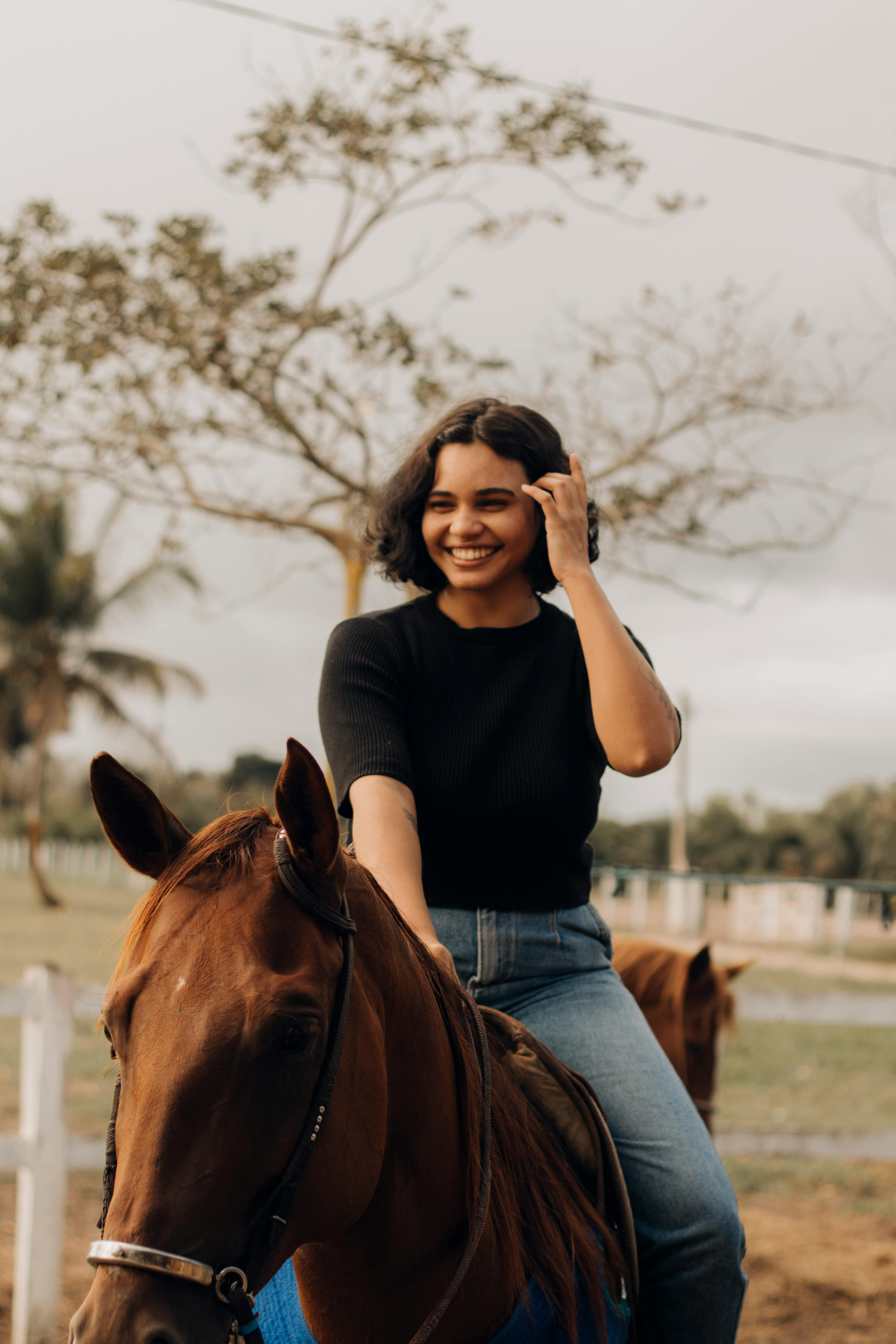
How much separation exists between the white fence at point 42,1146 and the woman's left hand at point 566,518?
3208 millimetres

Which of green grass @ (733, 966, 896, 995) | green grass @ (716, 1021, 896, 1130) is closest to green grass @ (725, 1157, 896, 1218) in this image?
green grass @ (716, 1021, 896, 1130)

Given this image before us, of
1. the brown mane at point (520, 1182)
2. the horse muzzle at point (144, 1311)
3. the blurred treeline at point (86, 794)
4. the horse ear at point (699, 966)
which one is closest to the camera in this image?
the horse muzzle at point (144, 1311)

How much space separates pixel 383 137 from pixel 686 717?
25.9 metres

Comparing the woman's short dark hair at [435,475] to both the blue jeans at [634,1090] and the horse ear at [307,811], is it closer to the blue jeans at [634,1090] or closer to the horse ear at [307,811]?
the blue jeans at [634,1090]

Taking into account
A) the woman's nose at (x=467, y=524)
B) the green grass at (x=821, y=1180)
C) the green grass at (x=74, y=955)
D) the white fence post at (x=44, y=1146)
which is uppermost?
the woman's nose at (x=467, y=524)

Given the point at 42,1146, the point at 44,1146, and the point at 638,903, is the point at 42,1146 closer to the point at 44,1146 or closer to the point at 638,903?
the point at 44,1146

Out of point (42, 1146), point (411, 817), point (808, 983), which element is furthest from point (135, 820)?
point (808, 983)

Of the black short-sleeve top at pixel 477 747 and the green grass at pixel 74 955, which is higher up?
the black short-sleeve top at pixel 477 747

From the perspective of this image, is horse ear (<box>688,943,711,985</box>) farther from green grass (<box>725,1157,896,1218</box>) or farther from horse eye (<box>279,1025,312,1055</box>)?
horse eye (<box>279,1025,312,1055</box>)

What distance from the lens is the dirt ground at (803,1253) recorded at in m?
4.89

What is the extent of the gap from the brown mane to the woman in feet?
0.44

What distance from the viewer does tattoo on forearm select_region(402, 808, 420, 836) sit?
2006 mm

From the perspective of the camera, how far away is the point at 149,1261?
119 cm

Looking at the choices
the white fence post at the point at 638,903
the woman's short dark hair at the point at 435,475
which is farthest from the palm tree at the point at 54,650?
the woman's short dark hair at the point at 435,475
